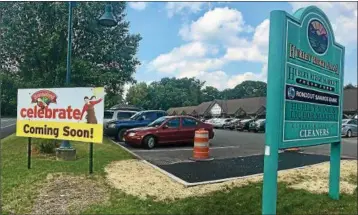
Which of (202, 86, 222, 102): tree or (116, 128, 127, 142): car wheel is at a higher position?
(202, 86, 222, 102): tree

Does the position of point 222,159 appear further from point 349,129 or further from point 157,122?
point 349,129

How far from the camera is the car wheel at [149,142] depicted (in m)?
11.0

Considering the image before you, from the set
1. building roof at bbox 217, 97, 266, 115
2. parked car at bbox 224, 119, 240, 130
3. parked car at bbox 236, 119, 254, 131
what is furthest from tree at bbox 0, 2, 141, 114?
parked car at bbox 236, 119, 254, 131

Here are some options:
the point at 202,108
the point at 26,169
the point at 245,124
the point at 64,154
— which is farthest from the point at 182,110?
the point at 245,124

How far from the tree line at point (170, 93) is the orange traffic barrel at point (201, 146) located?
1.90 m

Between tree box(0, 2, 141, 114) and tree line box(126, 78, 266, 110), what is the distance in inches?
11.6

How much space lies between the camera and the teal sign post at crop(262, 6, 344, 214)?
4.24 metres

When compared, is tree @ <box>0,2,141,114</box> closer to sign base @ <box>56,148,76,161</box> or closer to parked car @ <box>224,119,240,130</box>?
sign base @ <box>56,148,76,161</box>

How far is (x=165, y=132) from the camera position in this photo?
10.5 meters

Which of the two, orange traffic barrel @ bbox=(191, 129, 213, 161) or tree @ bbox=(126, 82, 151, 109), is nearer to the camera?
tree @ bbox=(126, 82, 151, 109)

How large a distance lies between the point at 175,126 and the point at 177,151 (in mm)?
1240

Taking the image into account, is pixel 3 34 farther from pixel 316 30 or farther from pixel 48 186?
pixel 316 30

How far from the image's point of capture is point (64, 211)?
208 inches

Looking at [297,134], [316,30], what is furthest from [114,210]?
[316,30]
